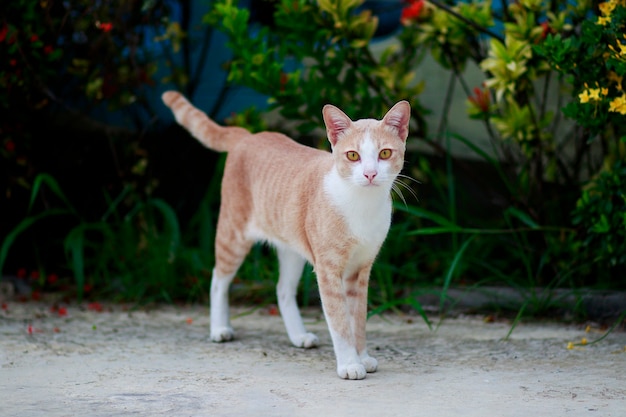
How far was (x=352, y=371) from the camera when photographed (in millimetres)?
3139

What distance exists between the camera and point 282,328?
4.27 metres

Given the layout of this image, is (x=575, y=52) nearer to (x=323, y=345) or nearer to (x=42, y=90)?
(x=323, y=345)

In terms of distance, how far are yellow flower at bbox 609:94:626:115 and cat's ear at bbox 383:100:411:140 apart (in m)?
0.92

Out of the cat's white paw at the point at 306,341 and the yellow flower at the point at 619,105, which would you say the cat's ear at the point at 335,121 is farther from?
the yellow flower at the point at 619,105

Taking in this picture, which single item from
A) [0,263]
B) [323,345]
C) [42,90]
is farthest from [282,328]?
[42,90]

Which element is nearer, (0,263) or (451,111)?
(0,263)

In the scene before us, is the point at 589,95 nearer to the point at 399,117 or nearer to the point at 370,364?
the point at 399,117

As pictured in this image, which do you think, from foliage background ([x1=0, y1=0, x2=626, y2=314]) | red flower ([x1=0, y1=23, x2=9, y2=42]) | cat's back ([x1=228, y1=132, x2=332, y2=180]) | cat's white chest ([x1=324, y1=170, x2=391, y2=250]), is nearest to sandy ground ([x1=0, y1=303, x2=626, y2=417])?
foliage background ([x1=0, y1=0, x2=626, y2=314])

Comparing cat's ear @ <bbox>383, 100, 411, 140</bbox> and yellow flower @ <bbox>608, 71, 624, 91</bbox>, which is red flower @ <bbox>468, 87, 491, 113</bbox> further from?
cat's ear @ <bbox>383, 100, 411, 140</bbox>

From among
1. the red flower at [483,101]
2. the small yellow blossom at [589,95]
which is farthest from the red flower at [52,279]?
the small yellow blossom at [589,95]

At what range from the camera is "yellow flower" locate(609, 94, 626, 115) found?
3.46m

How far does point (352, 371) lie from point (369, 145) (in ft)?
2.82

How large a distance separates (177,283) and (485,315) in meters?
1.81

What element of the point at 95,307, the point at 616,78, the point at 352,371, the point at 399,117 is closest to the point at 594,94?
the point at 616,78
